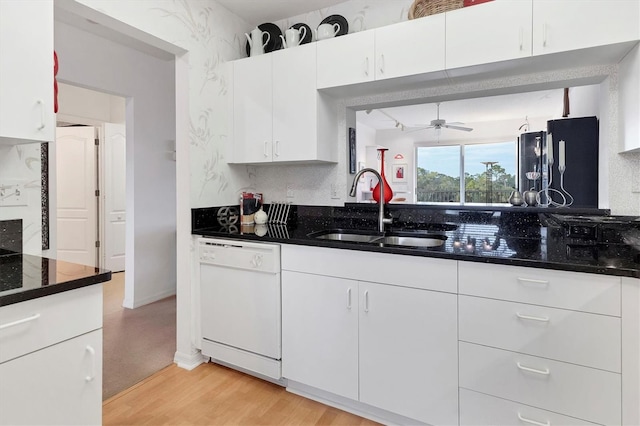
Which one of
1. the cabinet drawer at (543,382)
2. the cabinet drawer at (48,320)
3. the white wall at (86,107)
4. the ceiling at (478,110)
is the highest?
the white wall at (86,107)

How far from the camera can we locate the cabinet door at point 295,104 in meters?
2.28

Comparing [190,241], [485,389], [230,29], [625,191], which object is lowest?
[485,389]

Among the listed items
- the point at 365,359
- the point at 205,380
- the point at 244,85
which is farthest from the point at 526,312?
the point at 244,85

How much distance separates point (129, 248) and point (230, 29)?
2.35 metres

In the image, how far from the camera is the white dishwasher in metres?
2.05

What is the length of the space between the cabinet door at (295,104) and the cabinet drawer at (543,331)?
52.2 inches

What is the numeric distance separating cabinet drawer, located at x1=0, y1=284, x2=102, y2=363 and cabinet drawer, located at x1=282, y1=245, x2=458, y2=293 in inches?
37.9

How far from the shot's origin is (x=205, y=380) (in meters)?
2.19

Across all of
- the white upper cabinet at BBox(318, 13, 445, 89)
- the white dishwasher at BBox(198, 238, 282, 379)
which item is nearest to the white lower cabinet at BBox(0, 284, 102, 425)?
the white dishwasher at BBox(198, 238, 282, 379)

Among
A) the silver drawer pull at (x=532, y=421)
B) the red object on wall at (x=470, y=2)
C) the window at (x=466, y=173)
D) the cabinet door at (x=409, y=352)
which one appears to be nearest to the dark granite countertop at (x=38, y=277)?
the cabinet door at (x=409, y=352)

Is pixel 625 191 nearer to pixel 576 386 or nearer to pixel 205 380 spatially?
pixel 576 386

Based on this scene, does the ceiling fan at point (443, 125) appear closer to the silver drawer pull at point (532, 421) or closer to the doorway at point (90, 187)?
the silver drawer pull at point (532, 421)

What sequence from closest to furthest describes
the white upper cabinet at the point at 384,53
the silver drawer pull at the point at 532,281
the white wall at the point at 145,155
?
the silver drawer pull at the point at 532,281 < the white upper cabinet at the point at 384,53 < the white wall at the point at 145,155

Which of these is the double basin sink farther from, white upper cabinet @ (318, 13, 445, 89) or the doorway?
the doorway
